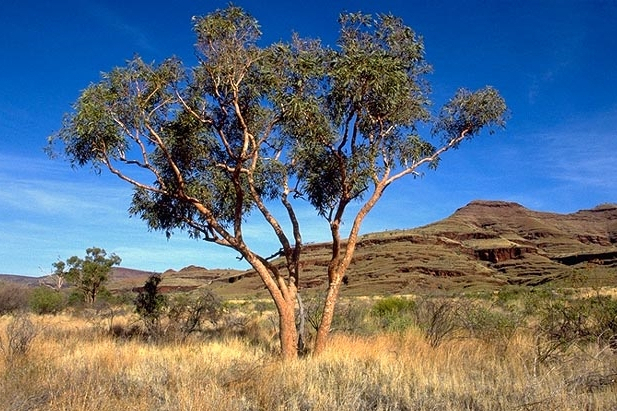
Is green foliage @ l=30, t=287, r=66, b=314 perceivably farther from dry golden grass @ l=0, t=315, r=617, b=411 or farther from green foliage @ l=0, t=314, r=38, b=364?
dry golden grass @ l=0, t=315, r=617, b=411

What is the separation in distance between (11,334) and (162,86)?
6.46m

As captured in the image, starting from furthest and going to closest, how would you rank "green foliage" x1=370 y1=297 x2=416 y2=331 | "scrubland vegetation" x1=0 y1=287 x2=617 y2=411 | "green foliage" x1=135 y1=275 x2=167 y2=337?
"green foliage" x1=135 y1=275 x2=167 y2=337 < "green foliage" x1=370 y1=297 x2=416 y2=331 < "scrubland vegetation" x1=0 y1=287 x2=617 y2=411

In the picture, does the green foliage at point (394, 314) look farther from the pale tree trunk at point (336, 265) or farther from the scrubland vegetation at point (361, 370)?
the pale tree trunk at point (336, 265)

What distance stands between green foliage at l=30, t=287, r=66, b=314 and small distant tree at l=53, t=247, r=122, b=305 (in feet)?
18.6

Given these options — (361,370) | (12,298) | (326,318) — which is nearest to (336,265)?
(326,318)

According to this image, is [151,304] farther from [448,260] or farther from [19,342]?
[448,260]

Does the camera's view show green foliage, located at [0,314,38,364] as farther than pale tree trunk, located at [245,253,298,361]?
No

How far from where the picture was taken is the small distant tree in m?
45.3

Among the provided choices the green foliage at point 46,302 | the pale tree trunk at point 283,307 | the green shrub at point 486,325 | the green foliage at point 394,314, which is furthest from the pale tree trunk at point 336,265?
the green foliage at point 46,302

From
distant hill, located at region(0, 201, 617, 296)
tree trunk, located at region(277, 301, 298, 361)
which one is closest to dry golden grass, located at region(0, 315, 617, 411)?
tree trunk, located at region(277, 301, 298, 361)

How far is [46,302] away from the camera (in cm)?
3638

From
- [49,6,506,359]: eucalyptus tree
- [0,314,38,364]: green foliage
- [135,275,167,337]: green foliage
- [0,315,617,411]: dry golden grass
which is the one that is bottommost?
[0,315,617,411]: dry golden grass

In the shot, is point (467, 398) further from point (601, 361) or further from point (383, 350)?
point (383, 350)

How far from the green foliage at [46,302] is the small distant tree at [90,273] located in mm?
5661
